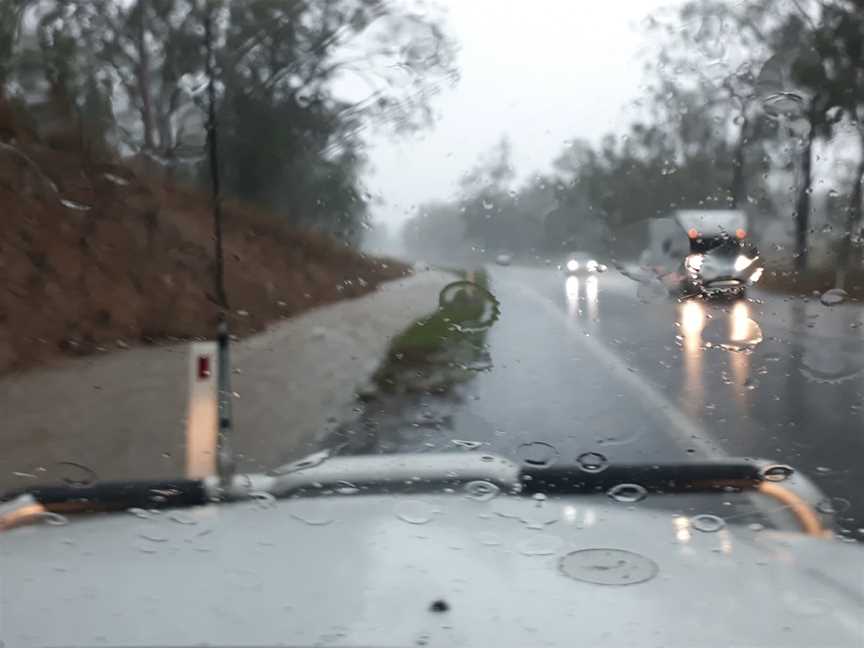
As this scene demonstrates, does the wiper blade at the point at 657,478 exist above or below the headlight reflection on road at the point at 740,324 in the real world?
below

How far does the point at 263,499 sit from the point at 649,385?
17.4ft

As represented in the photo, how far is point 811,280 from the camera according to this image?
23.9ft

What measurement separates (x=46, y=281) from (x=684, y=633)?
896cm

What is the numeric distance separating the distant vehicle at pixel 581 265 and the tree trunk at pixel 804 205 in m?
1.36

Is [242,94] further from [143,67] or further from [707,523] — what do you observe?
[707,523]

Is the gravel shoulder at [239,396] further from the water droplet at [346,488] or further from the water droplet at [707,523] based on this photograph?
the water droplet at [707,523]

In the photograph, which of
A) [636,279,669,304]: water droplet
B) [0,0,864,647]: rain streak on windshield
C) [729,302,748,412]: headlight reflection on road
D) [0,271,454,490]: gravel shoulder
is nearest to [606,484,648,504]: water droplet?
[0,0,864,647]: rain streak on windshield

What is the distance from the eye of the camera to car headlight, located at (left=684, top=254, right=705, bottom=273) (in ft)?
22.3

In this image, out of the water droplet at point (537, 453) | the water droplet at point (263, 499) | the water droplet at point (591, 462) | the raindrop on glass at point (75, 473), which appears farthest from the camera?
the water droplet at point (537, 453)

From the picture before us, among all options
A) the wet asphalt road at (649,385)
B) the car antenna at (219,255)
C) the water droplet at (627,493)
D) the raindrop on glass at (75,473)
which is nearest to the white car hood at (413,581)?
the water droplet at (627,493)

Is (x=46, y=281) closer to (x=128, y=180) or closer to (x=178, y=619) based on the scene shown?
(x=128, y=180)

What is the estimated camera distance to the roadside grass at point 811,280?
713 cm

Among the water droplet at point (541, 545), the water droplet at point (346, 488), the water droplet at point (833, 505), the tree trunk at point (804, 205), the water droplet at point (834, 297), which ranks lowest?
the water droplet at point (833, 505)

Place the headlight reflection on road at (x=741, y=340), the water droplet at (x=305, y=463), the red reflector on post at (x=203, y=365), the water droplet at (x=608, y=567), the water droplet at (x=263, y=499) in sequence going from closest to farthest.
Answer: the water droplet at (x=608, y=567) → the water droplet at (x=263, y=499) → the water droplet at (x=305, y=463) → the red reflector on post at (x=203, y=365) → the headlight reflection on road at (x=741, y=340)
